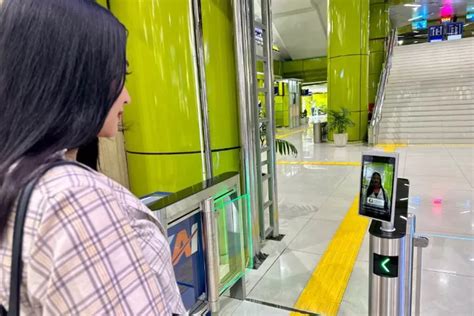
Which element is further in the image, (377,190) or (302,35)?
(302,35)

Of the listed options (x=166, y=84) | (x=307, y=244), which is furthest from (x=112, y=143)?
(x=307, y=244)

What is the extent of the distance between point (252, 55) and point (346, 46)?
8233mm

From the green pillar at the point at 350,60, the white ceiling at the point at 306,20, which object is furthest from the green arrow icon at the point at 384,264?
the white ceiling at the point at 306,20

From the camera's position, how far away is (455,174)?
17.0ft

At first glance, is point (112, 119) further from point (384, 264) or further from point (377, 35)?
point (377, 35)

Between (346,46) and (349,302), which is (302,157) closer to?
(346,46)

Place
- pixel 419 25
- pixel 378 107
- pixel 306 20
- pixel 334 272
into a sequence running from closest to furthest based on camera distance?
pixel 334 272 → pixel 378 107 → pixel 306 20 → pixel 419 25

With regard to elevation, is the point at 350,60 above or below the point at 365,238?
above

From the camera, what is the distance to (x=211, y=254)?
6.10ft

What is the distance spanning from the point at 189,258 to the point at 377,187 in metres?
1.12

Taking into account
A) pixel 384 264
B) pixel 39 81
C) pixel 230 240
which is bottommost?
pixel 230 240

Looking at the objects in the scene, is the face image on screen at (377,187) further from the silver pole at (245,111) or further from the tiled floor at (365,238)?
the silver pole at (245,111)

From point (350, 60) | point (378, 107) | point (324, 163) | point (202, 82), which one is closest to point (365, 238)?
point (202, 82)

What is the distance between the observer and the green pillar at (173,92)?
232 centimetres
